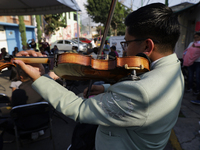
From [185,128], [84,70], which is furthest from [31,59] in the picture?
[185,128]

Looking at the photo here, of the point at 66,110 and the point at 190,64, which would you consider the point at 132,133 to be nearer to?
the point at 66,110

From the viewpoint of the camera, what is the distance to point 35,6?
4.16 metres

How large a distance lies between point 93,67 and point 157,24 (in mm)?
574

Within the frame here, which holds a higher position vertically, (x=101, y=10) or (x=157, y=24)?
(x=101, y=10)

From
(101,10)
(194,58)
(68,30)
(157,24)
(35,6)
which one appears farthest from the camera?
(68,30)

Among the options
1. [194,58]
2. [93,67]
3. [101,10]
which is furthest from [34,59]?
[101,10]

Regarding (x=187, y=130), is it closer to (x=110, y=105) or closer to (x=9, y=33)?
(x=110, y=105)

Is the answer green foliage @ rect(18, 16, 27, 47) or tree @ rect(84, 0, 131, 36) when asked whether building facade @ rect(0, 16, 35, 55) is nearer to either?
green foliage @ rect(18, 16, 27, 47)

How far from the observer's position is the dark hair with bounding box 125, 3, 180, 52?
0.97 metres

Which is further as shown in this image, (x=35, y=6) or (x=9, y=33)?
(x=9, y=33)

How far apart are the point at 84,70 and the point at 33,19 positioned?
2126cm

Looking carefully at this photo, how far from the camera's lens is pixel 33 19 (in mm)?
19531

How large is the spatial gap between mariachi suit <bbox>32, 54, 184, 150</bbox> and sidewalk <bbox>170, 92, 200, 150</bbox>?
2036 mm

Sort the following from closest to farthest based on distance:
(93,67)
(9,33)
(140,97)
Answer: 1. (140,97)
2. (93,67)
3. (9,33)
